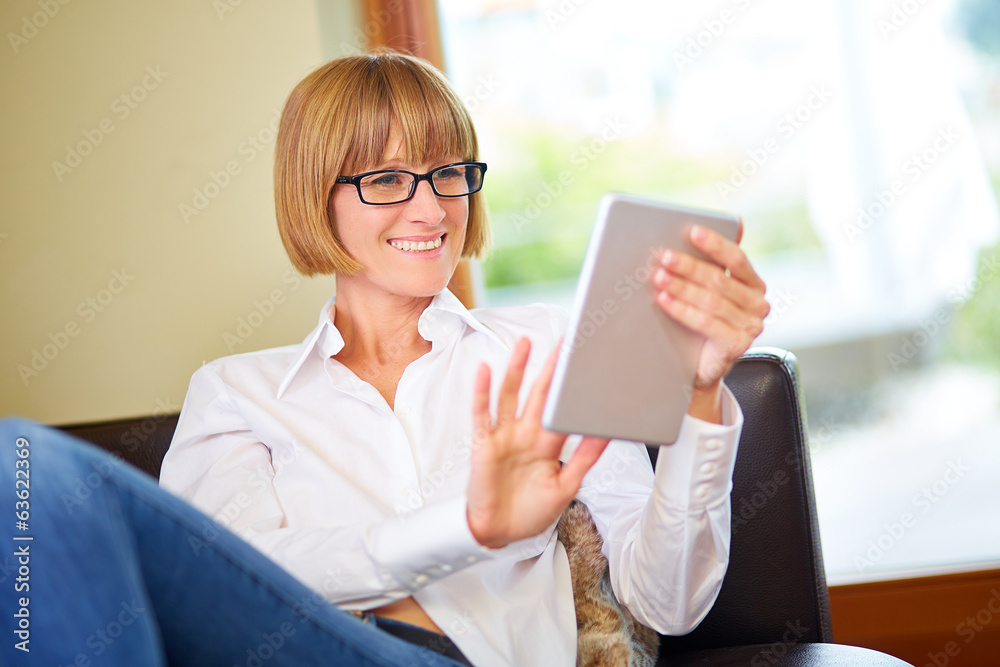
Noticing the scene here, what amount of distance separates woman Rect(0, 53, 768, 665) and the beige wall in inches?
21.5

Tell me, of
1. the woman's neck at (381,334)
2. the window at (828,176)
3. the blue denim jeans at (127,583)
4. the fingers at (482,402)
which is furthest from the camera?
the window at (828,176)

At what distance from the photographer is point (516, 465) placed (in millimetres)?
860

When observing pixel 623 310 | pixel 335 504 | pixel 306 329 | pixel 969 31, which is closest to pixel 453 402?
pixel 335 504

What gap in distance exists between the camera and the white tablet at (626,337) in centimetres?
80

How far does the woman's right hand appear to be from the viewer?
2.72ft

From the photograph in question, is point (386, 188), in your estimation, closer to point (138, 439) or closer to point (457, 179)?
point (457, 179)

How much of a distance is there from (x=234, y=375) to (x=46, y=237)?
85 centimetres

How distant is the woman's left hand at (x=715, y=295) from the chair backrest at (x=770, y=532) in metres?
0.38

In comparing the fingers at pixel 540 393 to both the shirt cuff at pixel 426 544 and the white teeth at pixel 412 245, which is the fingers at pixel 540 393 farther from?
the white teeth at pixel 412 245

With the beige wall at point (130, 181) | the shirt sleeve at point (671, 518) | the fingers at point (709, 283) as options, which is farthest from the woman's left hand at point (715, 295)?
the beige wall at point (130, 181)

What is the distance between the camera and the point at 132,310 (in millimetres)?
1799

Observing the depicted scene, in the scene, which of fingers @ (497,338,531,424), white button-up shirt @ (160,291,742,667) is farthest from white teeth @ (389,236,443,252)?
fingers @ (497,338,531,424)

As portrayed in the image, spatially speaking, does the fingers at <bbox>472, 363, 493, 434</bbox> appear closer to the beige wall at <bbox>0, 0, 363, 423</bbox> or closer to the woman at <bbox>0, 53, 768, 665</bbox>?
the woman at <bbox>0, 53, 768, 665</bbox>

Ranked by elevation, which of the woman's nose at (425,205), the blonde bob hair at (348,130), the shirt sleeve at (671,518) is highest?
the blonde bob hair at (348,130)
